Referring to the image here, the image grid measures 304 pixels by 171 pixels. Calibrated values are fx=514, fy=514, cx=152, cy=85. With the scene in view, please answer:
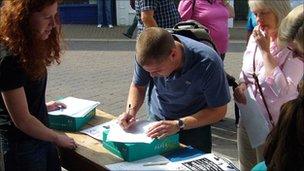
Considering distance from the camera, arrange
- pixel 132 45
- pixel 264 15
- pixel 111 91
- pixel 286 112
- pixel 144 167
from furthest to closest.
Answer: pixel 132 45, pixel 111 91, pixel 264 15, pixel 144 167, pixel 286 112

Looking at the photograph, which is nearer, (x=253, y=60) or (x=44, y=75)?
(x=44, y=75)

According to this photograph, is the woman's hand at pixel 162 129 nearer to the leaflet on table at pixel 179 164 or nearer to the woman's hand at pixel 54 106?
the leaflet on table at pixel 179 164

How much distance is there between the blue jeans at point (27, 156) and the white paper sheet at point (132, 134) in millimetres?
328

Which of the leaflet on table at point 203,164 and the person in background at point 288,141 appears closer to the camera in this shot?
the person in background at point 288,141

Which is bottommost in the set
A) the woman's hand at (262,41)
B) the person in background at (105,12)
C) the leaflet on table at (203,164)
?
the person in background at (105,12)

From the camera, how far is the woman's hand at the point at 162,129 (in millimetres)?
2484

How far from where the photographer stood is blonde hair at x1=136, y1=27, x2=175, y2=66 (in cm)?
245

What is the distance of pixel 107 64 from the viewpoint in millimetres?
8500

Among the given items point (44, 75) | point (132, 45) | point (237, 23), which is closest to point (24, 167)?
point (44, 75)

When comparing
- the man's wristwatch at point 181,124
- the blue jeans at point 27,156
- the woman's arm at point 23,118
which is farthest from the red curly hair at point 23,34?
the man's wristwatch at point 181,124

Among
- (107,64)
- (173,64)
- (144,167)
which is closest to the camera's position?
(144,167)

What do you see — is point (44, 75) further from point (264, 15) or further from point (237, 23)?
point (237, 23)

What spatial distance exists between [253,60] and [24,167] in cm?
139

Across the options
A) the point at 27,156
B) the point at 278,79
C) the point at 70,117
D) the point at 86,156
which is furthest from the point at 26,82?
the point at 278,79
